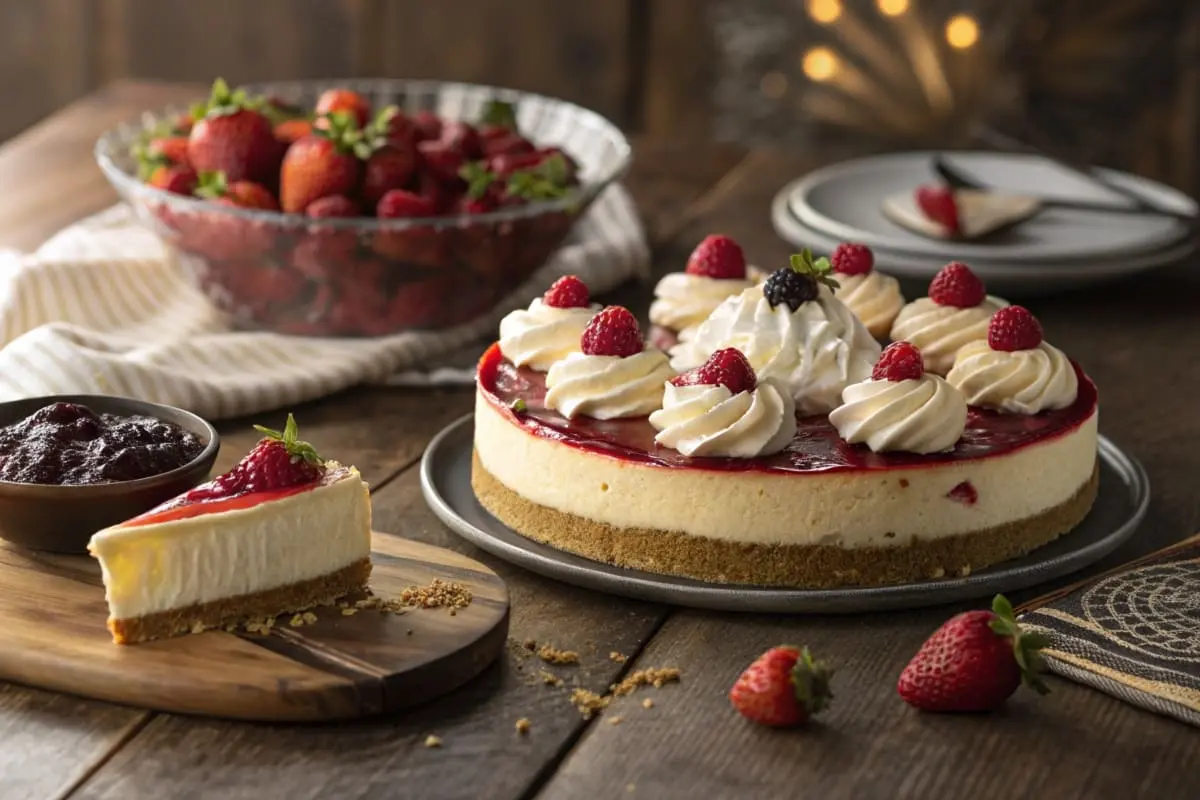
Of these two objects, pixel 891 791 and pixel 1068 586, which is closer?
pixel 891 791

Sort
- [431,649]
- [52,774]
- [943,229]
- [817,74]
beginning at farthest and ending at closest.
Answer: [817,74] < [943,229] < [431,649] < [52,774]

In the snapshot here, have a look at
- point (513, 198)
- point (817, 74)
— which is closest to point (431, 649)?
point (513, 198)

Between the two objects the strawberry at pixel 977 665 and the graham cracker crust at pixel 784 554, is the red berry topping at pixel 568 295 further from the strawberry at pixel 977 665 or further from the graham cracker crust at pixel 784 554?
the strawberry at pixel 977 665

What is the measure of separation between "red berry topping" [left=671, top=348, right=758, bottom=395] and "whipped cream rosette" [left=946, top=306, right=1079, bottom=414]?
363 millimetres

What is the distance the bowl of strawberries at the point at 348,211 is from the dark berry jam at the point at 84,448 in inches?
31.6

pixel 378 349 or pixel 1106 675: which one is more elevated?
pixel 1106 675

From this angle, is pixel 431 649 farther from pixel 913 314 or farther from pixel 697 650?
pixel 913 314

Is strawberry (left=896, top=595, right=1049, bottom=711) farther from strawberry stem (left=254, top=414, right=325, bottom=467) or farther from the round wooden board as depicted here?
strawberry stem (left=254, top=414, right=325, bottom=467)

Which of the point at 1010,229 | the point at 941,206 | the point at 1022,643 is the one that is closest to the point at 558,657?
the point at 1022,643

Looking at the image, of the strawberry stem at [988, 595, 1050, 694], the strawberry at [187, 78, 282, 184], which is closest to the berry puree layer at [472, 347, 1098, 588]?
the strawberry stem at [988, 595, 1050, 694]

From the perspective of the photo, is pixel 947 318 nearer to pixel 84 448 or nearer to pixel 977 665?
pixel 977 665

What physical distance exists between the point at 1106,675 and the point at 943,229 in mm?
1825

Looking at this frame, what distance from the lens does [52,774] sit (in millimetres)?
1830

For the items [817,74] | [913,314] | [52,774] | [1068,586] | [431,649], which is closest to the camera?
[52,774]
